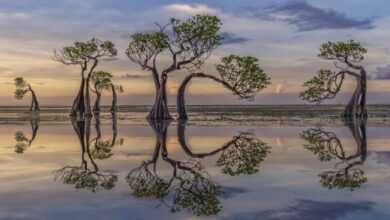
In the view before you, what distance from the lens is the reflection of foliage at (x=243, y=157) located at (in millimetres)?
13966

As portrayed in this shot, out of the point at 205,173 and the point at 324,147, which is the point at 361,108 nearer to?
the point at 324,147

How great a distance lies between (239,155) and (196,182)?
605 cm

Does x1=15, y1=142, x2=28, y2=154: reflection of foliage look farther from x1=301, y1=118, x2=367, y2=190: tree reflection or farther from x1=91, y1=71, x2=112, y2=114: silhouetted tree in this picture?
x1=91, y1=71, x2=112, y2=114: silhouetted tree

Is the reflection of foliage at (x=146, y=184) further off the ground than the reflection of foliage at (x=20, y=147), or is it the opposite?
the reflection of foliage at (x=146, y=184)

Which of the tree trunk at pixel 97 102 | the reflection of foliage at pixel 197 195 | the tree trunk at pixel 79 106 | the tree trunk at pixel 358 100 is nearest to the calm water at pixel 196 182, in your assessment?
the reflection of foliage at pixel 197 195

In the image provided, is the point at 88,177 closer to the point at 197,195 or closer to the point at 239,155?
the point at 197,195

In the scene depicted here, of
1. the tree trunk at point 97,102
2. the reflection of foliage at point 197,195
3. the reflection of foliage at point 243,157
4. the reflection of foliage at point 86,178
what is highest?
the reflection of foliage at point 197,195

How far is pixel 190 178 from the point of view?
12.3 meters

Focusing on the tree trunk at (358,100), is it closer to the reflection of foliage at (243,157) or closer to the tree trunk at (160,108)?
the tree trunk at (160,108)

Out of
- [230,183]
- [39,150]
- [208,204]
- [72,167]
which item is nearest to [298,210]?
[208,204]

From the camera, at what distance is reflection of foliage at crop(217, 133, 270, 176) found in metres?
14.0

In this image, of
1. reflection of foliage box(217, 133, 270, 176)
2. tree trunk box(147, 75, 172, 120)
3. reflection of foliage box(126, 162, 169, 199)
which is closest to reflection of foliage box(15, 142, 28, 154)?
reflection of foliage box(126, 162, 169, 199)

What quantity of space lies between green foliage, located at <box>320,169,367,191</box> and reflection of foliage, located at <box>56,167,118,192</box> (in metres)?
4.67

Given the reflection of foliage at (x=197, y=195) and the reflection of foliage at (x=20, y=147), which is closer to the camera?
the reflection of foliage at (x=197, y=195)
